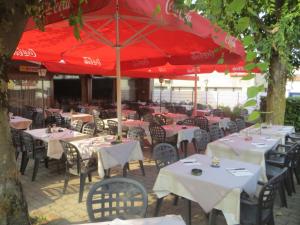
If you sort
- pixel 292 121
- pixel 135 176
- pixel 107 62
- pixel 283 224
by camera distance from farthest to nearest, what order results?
pixel 292 121 < pixel 107 62 < pixel 135 176 < pixel 283 224

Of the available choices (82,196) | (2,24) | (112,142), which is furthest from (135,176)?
(2,24)

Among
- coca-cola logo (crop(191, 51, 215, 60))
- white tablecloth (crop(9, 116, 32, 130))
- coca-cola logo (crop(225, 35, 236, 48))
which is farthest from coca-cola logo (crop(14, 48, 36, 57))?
coca-cola logo (crop(225, 35, 236, 48))

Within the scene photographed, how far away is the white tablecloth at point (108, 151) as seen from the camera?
5074mm

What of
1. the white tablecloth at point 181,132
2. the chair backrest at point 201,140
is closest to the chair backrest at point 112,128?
the white tablecloth at point 181,132

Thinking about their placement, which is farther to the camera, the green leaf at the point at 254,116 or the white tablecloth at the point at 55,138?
the white tablecloth at the point at 55,138

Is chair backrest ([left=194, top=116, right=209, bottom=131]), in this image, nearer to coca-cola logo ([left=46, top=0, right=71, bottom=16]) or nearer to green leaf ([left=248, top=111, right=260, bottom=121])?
coca-cola logo ([left=46, top=0, right=71, bottom=16])

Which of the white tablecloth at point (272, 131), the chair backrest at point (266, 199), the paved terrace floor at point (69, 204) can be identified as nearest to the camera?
the chair backrest at point (266, 199)

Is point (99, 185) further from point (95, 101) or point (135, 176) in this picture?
point (95, 101)

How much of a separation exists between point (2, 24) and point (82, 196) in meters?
3.26

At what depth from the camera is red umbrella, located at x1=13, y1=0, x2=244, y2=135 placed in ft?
11.0

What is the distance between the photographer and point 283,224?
4.09 meters

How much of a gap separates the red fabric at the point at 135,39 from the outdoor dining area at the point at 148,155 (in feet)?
0.06

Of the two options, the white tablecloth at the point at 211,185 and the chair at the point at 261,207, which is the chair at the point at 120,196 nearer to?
the white tablecloth at the point at 211,185

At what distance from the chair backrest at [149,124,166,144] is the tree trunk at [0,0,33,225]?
4.64 metres
